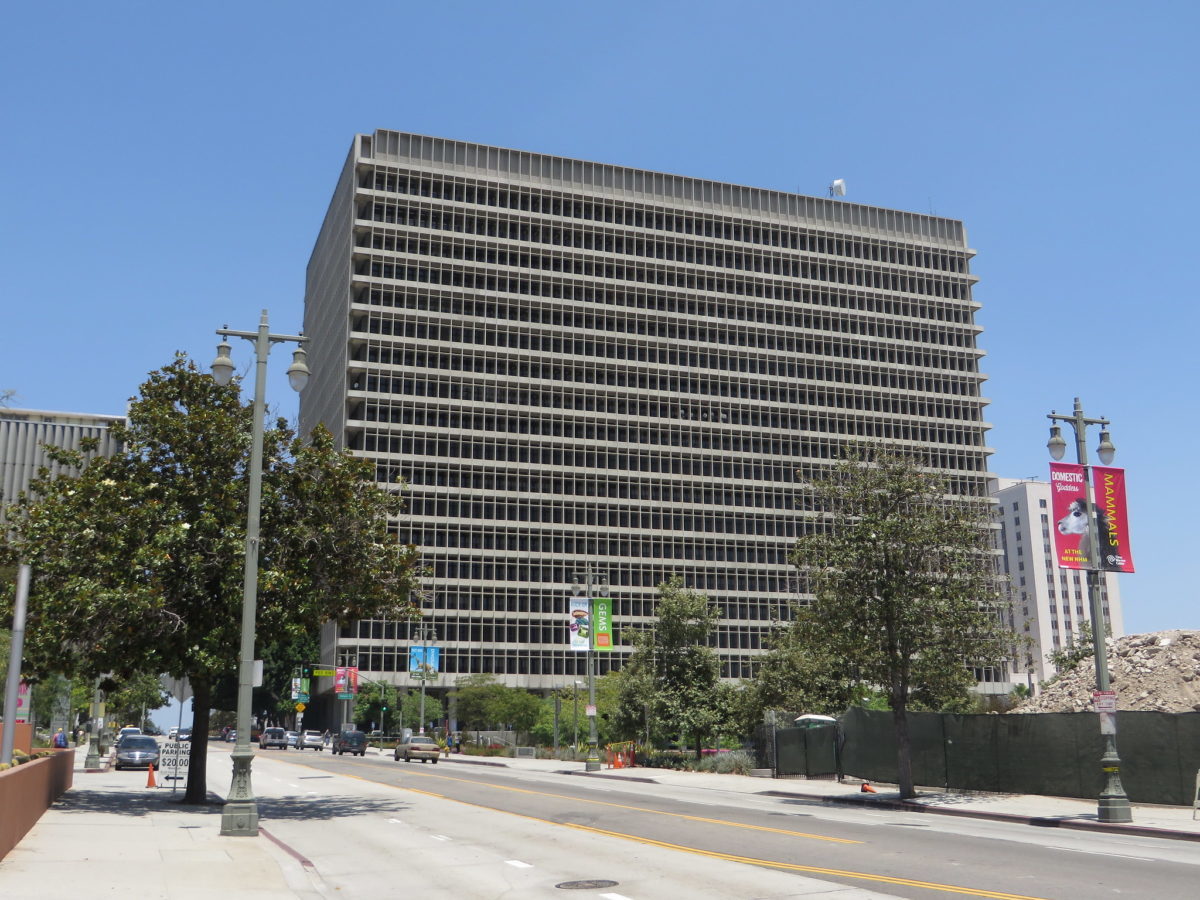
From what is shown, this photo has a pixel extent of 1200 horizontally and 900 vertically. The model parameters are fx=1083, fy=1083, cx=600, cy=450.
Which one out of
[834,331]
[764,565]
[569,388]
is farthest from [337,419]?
[834,331]

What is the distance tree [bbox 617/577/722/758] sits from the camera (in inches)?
2053

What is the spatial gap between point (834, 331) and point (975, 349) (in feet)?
59.9

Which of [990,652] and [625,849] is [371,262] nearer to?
[990,652]

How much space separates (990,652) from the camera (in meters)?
31.1

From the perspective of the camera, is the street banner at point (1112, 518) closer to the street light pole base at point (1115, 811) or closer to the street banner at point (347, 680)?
the street light pole base at point (1115, 811)

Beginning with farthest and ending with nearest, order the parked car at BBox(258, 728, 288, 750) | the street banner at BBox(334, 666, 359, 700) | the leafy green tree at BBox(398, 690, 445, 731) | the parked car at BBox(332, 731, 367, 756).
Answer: the leafy green tree at BBox(398, 690, 445, 731), the parked car at BBox(258, 728, 288, 750), the street banner at BBox(334, 666, 359, 700), the parked car at BBox(332, 731, 367, 756)

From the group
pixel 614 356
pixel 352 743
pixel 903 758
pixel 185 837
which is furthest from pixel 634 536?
pixel 185 837

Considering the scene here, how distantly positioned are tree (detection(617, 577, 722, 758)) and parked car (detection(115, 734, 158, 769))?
74.3 feet

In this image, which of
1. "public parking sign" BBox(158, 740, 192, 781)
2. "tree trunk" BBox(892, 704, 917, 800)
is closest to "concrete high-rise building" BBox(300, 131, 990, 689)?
"public parking sign" BBox(158, 740, 192, 781)

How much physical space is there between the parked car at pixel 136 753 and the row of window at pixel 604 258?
6569cm

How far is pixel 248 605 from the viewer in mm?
21312

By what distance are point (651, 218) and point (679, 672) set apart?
249 ft

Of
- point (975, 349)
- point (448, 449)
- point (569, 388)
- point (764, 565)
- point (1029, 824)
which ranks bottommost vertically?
point (1029, 824)

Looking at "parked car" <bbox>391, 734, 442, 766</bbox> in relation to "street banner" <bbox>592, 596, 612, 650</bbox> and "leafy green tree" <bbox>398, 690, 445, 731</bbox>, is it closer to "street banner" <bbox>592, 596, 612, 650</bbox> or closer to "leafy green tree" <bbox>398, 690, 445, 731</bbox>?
"street banner" <bbox>592, 596, 612, 650</bbox>
